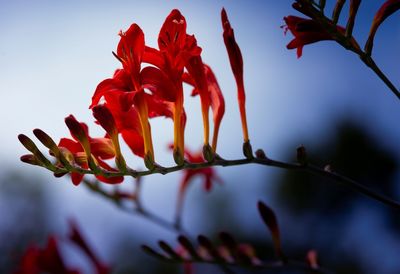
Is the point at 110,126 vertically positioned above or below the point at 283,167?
above

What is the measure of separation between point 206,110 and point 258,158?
0.27m

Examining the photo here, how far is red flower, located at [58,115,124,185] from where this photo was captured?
1762 millimetres

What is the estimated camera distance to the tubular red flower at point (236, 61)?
1.83 metres

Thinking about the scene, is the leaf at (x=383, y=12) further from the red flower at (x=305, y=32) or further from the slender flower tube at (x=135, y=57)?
the slender flower tube at (x=135, y=57)

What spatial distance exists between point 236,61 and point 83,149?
589 millimetres

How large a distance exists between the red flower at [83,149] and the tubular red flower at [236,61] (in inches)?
18.1

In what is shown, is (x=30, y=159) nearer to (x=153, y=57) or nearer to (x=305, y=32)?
(x=153, y=57)

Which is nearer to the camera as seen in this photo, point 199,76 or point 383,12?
point 383,12

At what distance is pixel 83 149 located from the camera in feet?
5.96

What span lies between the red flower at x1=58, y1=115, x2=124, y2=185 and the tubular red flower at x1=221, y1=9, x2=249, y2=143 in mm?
461

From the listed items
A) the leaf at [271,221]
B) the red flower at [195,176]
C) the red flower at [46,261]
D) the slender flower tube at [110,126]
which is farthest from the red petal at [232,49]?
the red flower at [46,261]

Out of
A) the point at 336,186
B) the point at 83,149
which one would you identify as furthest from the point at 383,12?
the point at 336,186

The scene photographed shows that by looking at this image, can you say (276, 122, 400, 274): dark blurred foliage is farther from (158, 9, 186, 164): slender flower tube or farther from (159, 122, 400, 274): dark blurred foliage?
(158, 9, 186, 164): slender flower tube

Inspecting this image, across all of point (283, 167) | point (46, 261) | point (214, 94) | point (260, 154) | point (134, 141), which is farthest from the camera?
point (46, 261)
